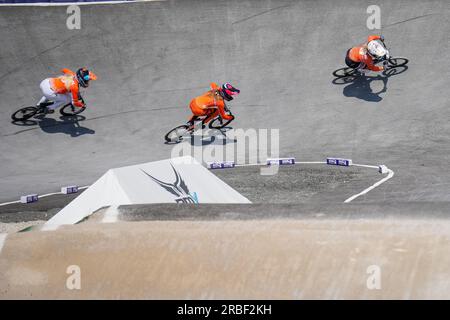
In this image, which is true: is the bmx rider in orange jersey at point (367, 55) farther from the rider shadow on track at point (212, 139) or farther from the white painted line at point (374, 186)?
the white painted line at point (374, 186)

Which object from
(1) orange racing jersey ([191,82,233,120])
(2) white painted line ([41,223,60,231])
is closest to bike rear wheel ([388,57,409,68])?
(1) orange racing jersey ([191,82,233,120])

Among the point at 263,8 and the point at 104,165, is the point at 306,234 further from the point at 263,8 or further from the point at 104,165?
the point at 263,8

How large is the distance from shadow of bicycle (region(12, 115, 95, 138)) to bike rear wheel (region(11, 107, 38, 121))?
0.48ft

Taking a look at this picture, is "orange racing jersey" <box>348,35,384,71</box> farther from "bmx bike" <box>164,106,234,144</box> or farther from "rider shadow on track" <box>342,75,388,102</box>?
"bmx bike" <box>164,106,234,144</box>

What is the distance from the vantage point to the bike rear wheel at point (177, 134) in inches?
792

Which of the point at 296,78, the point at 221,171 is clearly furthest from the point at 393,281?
the point at 296,78

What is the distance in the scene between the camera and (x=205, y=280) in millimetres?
8242

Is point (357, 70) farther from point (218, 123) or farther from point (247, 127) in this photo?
point (218, 123)

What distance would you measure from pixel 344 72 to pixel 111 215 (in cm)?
1398

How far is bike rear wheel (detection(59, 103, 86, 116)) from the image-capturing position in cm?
2131

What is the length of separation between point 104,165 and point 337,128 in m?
6.73

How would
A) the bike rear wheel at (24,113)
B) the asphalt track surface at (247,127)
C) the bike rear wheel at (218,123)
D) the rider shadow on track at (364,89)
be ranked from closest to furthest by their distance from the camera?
1. the asphalt track surface at (247,127)
2. the bike rear wheel at (218,123)
3. the bike rear wheel at (24,113)
4. the rider shadow on track at (364,89)

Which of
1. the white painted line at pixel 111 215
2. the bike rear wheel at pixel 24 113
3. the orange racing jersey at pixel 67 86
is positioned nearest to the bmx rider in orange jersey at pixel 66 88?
the orange racing jersey at pixel 67 86

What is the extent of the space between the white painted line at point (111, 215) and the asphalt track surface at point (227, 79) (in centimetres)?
689
